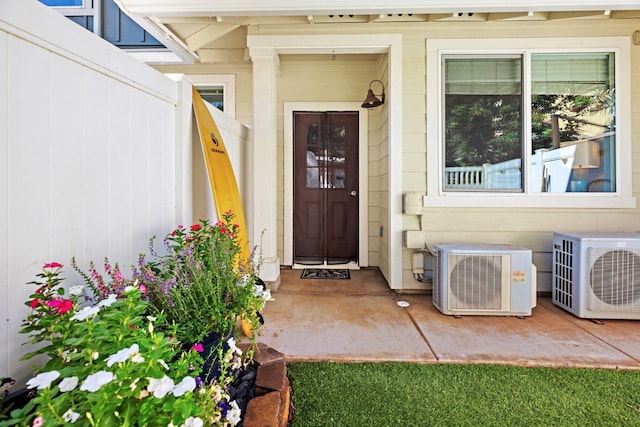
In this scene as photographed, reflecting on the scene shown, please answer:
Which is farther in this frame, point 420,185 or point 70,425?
point 420,185

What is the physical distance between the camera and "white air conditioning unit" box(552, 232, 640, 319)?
8.34ft

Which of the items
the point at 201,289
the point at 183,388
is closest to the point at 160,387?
the point at 183,388

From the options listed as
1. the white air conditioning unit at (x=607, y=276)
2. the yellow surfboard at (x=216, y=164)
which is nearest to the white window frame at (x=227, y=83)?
the yellow surfboard at (x=216, y=164)

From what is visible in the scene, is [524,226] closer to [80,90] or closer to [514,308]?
[514,308]

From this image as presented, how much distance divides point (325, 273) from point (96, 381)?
3.43 meters

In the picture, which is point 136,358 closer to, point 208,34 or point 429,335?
point 429,335

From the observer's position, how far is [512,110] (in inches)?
124

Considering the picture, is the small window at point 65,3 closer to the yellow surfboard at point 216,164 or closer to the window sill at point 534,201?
the yellow surfboard at point 216,164

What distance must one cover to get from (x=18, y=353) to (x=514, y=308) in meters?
2.95

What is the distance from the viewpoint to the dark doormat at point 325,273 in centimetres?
386

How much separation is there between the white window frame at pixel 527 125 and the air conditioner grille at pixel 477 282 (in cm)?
71

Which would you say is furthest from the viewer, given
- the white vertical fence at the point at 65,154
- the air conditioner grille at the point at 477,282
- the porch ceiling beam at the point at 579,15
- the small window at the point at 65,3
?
the small window at the point at 65,3

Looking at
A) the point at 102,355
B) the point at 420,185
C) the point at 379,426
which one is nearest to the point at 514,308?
the point at 420,185

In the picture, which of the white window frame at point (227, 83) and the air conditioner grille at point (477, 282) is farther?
the white window frame at point (227, 83)
